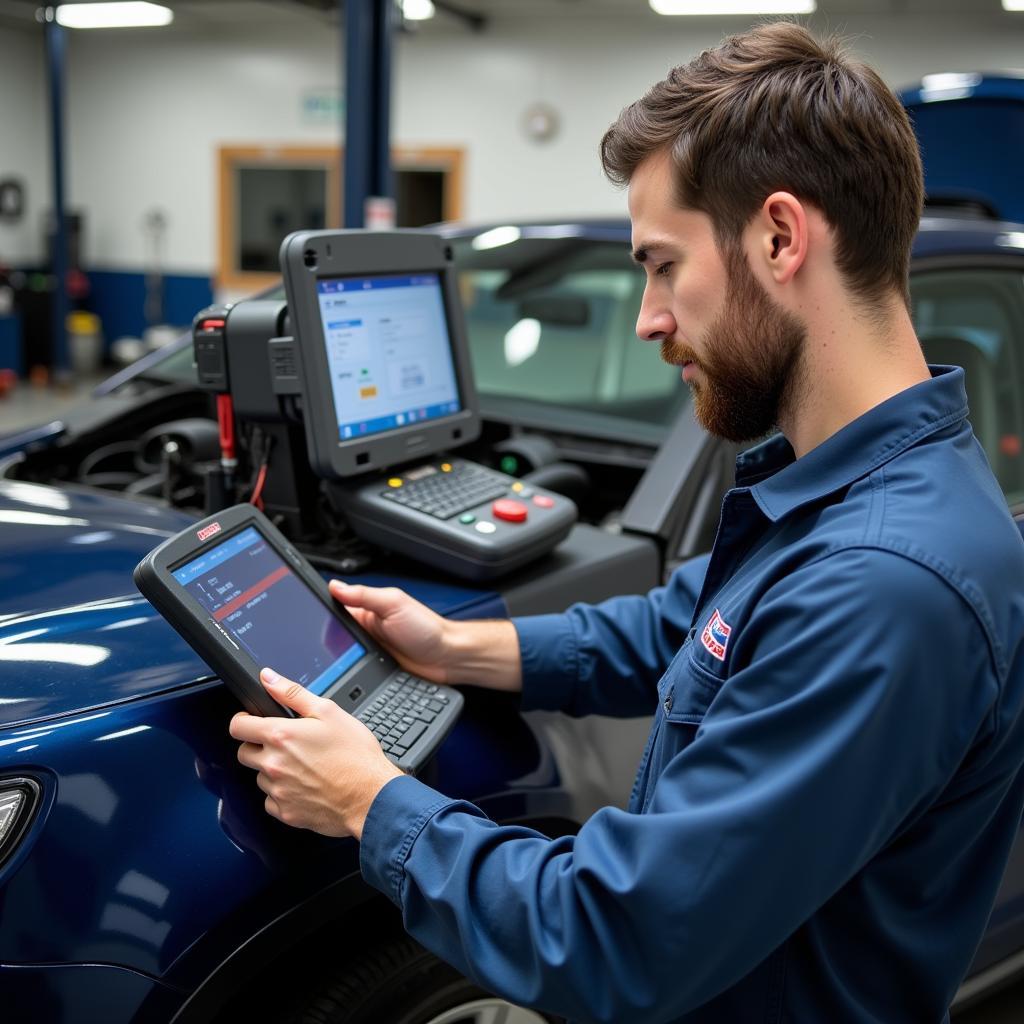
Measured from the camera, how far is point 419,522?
1.46m

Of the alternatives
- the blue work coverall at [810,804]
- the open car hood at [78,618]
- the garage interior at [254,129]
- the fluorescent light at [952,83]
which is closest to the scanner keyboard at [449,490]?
the open car hood at [78,618]

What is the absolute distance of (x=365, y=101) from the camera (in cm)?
551

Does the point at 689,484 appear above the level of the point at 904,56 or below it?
below

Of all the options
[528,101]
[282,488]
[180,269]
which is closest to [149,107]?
[180,269]

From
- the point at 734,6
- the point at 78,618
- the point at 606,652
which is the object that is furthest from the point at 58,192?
the point at 606,652

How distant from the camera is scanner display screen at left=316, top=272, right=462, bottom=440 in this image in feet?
4.83

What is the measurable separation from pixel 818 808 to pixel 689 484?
1014 millimetres

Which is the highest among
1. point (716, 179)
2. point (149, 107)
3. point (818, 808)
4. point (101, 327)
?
point (149, 107)

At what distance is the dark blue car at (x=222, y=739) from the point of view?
997 millimetres

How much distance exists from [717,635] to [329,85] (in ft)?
33.9

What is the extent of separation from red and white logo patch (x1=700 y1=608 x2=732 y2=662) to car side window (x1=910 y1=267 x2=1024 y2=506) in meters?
1.39

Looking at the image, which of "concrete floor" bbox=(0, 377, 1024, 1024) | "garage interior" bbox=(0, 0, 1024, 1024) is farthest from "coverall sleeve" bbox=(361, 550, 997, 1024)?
"garage interior" bbox=(0, 0, 1024, 1024)

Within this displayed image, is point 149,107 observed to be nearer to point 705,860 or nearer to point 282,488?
point 282,488

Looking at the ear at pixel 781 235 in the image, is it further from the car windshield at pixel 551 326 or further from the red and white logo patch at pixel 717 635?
the car windshield at pixel 551 326
